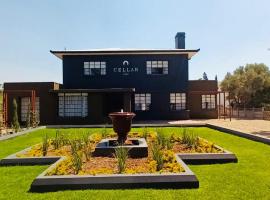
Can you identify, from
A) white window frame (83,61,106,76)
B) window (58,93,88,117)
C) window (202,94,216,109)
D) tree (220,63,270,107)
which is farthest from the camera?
tree (220,63,270,107)

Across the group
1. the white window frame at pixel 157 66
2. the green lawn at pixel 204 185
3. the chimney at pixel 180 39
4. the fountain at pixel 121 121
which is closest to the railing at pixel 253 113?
the white window frame at pixel 157 66

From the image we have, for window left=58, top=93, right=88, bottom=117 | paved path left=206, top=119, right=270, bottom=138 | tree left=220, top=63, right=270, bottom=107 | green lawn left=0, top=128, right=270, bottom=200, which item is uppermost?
tree left=220, top=63, right=270, bottom=107

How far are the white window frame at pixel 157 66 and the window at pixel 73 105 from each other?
7.38 meters

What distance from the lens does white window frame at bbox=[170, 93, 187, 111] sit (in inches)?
1286

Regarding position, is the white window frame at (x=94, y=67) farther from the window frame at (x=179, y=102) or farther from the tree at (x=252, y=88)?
the tree at (x=252, y=88)

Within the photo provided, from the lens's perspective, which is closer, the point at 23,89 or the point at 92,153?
the point at 92,153

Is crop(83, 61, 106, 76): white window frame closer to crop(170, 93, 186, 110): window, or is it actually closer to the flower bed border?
crop(170, 93, 186, 110): window

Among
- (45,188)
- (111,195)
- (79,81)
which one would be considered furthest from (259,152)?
(79,81)

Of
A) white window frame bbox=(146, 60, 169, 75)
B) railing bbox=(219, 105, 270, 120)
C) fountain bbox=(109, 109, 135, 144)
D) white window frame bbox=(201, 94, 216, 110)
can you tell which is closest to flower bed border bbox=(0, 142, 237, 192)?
fountain bbox=(109, 109, 135, 144)

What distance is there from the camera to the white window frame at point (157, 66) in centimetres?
3284

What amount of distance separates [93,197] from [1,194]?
217cm

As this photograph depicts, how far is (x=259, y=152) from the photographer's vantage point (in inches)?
488

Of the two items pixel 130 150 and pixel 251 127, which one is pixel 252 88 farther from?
pixel 130 150

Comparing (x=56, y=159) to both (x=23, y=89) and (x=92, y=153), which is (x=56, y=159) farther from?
(x=23, y=89)
